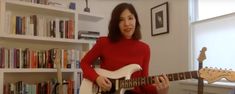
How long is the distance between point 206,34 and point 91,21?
132 centimetres

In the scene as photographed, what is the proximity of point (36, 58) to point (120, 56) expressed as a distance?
3.54 feet

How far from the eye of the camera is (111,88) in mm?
1670

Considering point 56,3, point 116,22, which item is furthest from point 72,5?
point 116,22

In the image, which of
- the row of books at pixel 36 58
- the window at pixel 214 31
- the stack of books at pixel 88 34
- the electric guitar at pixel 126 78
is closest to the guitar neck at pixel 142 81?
the electric guitar at pixel 126 78

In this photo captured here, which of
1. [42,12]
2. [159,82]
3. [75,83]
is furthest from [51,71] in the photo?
[159,82]

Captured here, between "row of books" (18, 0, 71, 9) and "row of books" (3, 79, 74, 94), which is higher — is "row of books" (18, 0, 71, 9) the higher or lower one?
the higher one

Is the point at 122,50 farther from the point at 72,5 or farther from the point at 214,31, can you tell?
the point at 72,5

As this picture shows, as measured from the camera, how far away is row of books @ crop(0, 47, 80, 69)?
7.73ft

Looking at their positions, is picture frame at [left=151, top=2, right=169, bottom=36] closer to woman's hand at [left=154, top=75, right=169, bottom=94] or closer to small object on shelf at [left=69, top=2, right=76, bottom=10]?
small object on shelf at [left=69, top=2, right=76, bottom=10]

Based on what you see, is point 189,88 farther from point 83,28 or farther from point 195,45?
point 83,28

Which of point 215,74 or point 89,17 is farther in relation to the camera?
point 89,17

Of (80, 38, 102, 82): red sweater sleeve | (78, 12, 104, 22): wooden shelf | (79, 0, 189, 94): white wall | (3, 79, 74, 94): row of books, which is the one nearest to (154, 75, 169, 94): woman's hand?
(80, 38, 102, 82): red sweater sleeve

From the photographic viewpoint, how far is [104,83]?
5.40 feet

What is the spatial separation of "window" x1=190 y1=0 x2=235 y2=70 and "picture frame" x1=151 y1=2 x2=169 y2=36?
0.33 m
